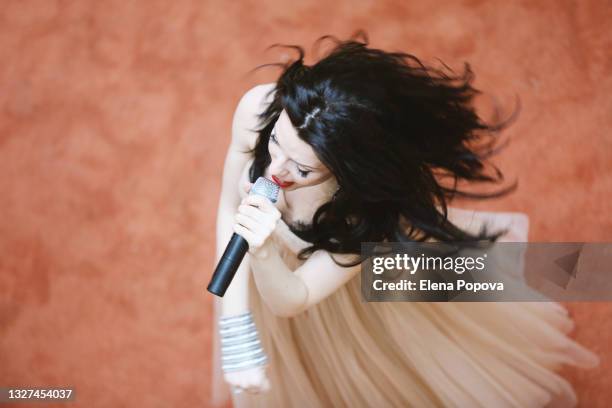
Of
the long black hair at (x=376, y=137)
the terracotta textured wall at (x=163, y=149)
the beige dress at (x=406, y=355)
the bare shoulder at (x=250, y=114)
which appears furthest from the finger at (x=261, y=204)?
the terracotta textured wall at (x=163, y=149)

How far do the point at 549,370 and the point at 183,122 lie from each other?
1.24m

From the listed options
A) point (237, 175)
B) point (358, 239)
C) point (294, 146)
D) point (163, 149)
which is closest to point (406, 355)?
point (358, 239)

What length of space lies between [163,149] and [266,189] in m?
1.12

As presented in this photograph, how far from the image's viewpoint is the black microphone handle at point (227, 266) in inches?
37.4

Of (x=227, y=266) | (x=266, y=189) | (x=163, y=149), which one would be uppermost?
(x=163, y=149)

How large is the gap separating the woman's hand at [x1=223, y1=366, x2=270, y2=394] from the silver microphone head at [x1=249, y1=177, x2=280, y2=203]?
32 centimetres

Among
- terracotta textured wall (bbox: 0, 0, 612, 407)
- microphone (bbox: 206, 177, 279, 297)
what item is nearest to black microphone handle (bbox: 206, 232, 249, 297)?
microphone (bbox: 206, 177, 279, 297)

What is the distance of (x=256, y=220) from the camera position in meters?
0.95

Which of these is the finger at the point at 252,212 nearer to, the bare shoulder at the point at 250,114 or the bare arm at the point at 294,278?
the bare arm at the point at 294,278

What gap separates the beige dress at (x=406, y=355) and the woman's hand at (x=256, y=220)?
1.42 ft

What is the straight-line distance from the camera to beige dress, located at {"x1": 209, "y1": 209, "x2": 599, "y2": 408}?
4.57 ft

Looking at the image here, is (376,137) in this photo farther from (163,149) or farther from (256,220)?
(163,149)

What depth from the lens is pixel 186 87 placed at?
7.00 feet

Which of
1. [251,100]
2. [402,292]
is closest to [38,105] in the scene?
[251,100]
